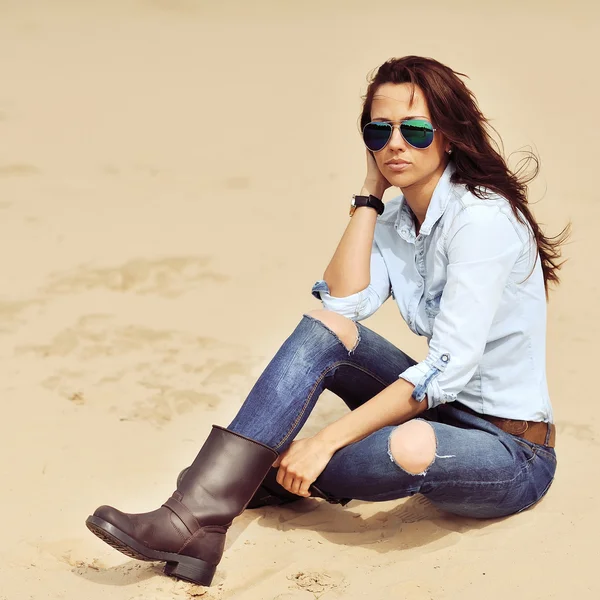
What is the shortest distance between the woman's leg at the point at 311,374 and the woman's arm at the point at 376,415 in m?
0.11

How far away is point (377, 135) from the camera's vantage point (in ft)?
9.20

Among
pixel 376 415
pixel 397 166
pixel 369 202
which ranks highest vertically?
pixel 397 166

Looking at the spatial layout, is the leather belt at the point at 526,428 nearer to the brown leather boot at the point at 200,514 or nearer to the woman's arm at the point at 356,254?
the woman's arm at the point at 356,254

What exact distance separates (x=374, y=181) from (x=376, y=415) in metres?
0.82

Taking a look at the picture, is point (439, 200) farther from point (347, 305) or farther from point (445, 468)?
point (445, 468)

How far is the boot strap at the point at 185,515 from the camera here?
2.49 metres

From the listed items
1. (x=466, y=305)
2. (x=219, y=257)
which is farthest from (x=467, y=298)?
(x=219, y=257)

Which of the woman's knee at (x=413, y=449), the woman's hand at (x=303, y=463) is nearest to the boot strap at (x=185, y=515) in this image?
the woman's hand at (x=303, y=463)

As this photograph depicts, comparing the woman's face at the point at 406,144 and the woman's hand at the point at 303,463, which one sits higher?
the woman's face at the point at 406,144

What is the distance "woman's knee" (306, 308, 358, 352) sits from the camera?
2.77 metres

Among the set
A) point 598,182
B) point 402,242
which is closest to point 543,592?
point 402,242

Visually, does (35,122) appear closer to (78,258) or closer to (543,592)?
(78,258)

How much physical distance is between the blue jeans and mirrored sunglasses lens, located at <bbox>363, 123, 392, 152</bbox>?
55 cm

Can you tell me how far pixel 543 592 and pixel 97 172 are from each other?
15.0 feet
